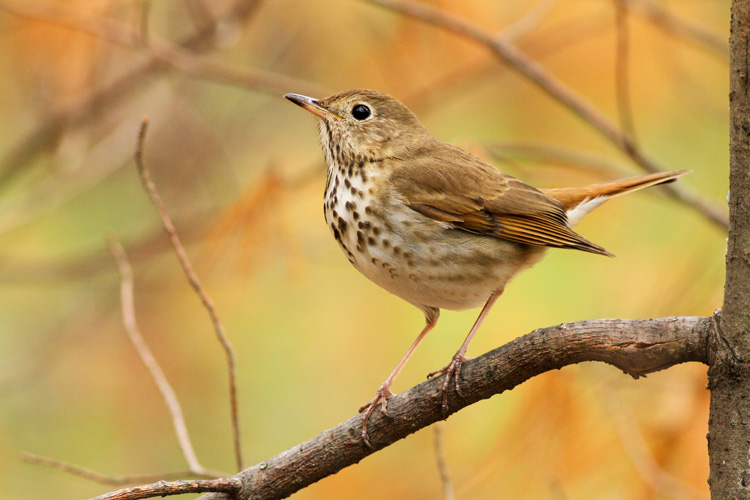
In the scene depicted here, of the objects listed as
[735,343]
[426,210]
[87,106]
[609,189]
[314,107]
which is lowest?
[735,343]

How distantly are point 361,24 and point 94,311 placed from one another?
9.32ft

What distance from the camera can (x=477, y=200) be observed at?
3475 millimetres

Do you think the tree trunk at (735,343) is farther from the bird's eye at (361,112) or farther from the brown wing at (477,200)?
the bird's eye at (361,112)

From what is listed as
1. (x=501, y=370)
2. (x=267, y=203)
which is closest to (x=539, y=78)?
(x=267, y=203)

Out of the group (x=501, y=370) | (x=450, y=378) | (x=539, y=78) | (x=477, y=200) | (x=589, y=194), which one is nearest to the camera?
(x=501, y=370)

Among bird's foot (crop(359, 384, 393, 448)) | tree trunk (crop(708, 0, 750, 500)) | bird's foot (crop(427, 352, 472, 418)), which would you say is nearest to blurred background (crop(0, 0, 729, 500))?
bird's foot (crop(359, 384, 393, 448))

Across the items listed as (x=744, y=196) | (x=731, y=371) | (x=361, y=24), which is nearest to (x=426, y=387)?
(x=731, y=371)

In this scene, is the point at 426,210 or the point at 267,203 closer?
the point at 426,210

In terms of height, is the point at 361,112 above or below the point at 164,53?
below

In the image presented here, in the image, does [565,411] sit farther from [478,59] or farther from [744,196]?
[478,59]

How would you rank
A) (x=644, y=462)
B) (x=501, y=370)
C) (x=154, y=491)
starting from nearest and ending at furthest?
(x=154, y=491) → (x=501, y=370) → (x=644, y=462)

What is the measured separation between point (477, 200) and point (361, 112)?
71 cm

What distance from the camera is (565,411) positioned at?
3418 millimetres

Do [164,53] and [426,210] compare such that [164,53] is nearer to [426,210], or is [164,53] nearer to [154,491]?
[426,210]
